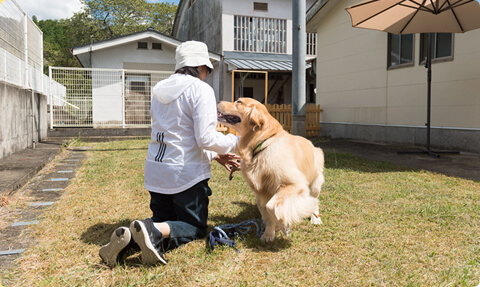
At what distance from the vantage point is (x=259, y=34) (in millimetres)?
19562

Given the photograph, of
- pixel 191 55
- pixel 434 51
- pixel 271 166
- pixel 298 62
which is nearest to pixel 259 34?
pixel 298 62

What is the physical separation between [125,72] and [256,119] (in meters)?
11.9

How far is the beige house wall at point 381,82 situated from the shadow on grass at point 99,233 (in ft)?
25.3

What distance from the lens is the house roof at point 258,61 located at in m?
17.1

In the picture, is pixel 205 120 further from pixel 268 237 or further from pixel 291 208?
pixel 268 237

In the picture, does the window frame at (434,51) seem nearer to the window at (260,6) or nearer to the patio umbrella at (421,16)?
the patio umbrella at (421,16)

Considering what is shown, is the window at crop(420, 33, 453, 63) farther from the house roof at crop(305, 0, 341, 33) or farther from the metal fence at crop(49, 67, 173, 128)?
the metal fence at crop(49, 67, 173, 128)

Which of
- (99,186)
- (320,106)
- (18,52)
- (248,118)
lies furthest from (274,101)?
(248,118)

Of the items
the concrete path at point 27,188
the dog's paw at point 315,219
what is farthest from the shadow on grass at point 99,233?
the dog's paw at point 315,219

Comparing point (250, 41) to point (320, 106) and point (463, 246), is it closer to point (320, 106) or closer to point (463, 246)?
point (320, 106)

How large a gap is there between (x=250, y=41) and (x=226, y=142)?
58.5 feet

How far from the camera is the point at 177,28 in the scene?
32.9 meters

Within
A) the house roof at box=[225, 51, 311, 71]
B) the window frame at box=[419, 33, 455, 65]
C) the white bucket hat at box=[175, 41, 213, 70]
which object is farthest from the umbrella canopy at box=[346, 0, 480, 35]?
the house roof at box=[225, 51, 311, 71]

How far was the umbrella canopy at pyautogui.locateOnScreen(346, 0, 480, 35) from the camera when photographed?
6.68 metres
